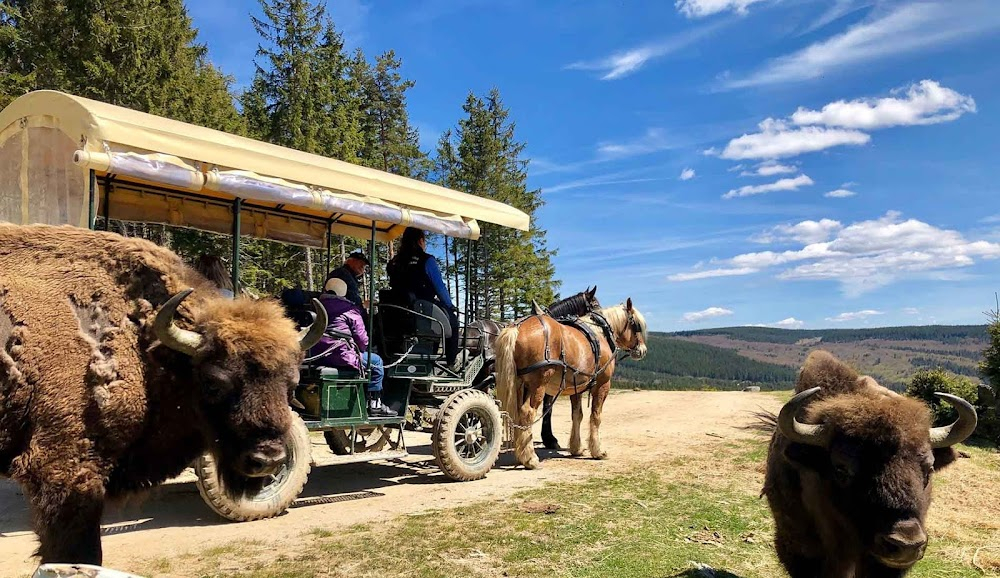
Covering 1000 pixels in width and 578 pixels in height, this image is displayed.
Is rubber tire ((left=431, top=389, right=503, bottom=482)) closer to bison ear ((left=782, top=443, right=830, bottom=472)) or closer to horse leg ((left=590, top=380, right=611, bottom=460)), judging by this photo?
horse leg ((left=590, top=380, right=611, bottom=460))

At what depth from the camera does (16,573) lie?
4586mm

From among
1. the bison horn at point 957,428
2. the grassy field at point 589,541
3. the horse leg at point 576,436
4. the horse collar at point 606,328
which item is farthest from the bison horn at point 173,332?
the horse collar at point 606,328

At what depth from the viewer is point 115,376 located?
10.8ft

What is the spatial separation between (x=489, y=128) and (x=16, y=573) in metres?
28.5

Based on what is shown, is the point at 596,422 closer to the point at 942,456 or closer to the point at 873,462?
the point at 942,456

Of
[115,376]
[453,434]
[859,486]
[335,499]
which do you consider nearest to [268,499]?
[335,499]

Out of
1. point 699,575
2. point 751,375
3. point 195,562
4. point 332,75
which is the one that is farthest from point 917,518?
point 751,375

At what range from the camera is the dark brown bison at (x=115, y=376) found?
3.11m

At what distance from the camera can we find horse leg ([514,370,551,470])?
9.23 m

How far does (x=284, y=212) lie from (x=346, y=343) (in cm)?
Answer: 249

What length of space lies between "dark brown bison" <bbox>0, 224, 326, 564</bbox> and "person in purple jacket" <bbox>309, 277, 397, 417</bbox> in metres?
3.21

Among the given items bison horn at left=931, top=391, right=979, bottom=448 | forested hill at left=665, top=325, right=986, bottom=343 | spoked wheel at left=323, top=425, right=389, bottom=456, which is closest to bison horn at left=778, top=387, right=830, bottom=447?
bison horn at left=931, top=391, right=979, bottom=448

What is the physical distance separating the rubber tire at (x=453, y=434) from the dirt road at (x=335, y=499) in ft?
0.67

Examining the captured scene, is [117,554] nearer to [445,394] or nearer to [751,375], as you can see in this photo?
[445,394]
